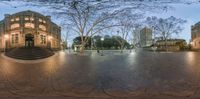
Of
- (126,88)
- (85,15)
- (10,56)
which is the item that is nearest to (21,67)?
(10,56)

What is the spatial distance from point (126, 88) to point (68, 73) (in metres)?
0.61

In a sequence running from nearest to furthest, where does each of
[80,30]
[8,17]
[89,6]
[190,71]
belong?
1. [8,17]
2. [89,6]
3. [80,30]
4. [190,71]

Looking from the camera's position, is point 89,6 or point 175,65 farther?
point 175,65

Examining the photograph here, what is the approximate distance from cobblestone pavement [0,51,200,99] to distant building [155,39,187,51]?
0.15 meters

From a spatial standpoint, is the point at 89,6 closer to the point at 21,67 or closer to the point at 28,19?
the point at 28,19

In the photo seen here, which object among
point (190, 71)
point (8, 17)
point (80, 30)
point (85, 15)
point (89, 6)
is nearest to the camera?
point (8, 17)

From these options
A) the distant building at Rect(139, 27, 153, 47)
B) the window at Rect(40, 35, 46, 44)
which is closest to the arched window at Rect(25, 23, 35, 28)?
the window at Rect(40, 35, 46, 44)

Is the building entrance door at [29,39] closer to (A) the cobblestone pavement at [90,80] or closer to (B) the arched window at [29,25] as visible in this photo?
(B) the arched window at [29,25]

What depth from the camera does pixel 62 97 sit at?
2.09 meters

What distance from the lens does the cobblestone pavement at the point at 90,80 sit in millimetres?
2125

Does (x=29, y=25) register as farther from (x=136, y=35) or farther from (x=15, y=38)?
(x=136, y=35)

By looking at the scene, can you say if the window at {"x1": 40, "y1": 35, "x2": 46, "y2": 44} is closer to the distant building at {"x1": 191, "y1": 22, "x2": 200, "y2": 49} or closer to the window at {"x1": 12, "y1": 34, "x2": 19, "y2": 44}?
the window at {"x1": 12, "y1": 34, "x2": 19, "y2": 44}

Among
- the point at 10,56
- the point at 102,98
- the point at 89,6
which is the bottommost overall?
the point at 102,98

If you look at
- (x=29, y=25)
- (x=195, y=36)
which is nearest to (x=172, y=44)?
(x=195, y=36)
